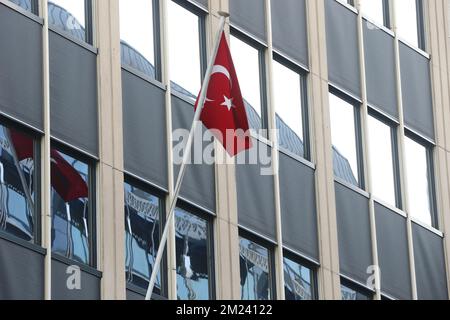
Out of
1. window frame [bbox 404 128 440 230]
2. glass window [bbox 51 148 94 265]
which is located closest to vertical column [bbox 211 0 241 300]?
glass window [bbox 51 148 94 265]

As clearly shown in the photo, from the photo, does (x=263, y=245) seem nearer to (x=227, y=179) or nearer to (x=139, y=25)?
(x=227, y=179)

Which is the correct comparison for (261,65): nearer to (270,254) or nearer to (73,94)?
(270,254)

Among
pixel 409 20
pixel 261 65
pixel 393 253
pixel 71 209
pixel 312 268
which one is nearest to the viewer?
pixel 71 209

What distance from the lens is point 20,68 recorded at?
96.1 feet

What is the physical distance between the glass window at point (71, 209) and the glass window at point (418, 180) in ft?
32.2

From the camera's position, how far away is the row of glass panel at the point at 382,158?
120ft

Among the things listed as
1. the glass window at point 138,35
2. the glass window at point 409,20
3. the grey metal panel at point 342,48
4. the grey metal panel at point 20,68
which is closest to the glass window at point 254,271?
the glass window at point 138,35

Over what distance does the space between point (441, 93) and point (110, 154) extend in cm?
1115

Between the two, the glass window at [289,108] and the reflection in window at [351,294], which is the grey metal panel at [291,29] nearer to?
the glass window at [289,108]

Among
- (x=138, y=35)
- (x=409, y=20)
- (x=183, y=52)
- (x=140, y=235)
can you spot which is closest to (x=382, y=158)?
(x=409, y=20)

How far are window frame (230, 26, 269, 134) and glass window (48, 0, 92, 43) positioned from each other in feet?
12.6

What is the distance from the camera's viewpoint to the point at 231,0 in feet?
112

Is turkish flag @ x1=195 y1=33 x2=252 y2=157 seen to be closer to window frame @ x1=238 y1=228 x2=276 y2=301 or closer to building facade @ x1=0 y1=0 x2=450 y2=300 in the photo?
building facade @ x1=0 y1=0 x2=450 y2=300

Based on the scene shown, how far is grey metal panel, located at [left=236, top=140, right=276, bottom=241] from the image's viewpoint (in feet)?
109
